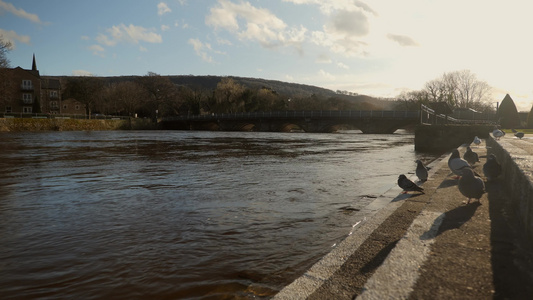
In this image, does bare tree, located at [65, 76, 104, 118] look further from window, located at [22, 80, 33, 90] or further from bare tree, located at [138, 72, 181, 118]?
window, located at [22, 80, 33, 90]

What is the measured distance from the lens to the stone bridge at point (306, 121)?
200 feet

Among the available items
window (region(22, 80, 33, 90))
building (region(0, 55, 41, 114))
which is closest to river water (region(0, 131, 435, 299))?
building (region(0, 55, 41, 114))

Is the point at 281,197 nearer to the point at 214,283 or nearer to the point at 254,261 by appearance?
the point at 254,261

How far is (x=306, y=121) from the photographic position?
69438 mm

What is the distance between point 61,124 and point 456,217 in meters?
61.4

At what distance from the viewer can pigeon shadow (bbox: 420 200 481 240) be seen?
3779 mm

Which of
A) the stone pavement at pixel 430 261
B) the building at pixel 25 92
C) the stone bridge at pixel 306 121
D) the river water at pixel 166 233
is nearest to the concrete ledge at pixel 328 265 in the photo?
the stone pavement at pixel 430 261

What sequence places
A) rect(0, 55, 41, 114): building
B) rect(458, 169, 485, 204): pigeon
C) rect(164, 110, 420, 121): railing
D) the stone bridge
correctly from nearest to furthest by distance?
rect(458, 169, 485, 204): pigeon
rect(164, 110, 420, 121): railing
the stone bridge
rect(0, 55, 41, 114): building

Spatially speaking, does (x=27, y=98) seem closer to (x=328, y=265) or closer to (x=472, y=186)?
(x=472, y=186)

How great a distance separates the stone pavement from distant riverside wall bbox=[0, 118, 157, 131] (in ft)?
177

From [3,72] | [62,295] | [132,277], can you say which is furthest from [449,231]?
[3,72]

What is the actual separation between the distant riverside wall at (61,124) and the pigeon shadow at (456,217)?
178 feet

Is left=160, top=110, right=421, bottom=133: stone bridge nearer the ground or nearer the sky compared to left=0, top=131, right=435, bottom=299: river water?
nearer the sky

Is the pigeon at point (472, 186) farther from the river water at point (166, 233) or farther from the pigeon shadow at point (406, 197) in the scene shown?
the river water at point (166, 233)
